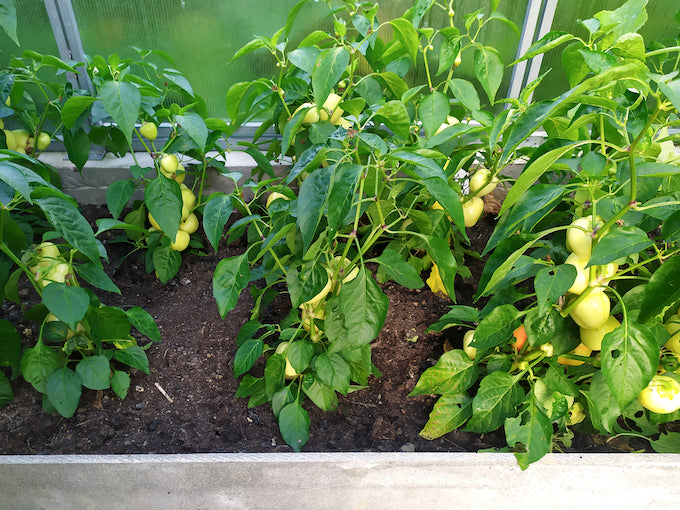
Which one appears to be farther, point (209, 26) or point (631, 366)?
point (209, 26)

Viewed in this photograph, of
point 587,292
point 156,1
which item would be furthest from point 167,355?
point 156,1

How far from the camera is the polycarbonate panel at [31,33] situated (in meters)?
1.37

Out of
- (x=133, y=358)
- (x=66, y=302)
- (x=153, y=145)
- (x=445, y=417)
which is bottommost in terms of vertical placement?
(x=445, y=417)

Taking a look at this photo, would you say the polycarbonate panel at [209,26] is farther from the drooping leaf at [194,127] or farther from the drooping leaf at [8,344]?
the drooping leaf at [8,344]

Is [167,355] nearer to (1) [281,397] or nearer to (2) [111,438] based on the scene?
(2) [111,438]

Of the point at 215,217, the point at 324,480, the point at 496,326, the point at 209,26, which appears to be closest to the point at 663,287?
the point at 496,326

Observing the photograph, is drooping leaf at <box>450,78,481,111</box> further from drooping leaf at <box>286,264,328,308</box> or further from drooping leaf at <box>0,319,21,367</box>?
drooping leaf at <box>0,319,21,367</box>

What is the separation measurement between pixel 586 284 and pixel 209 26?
120 cm

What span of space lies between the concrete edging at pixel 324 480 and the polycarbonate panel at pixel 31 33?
1143 millimetres

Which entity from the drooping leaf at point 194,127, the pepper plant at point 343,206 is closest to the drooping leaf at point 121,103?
the drooping leaf at point 194,127

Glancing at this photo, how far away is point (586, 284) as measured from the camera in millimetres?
799

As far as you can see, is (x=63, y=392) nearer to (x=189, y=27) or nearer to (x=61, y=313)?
(x=61, y=313)

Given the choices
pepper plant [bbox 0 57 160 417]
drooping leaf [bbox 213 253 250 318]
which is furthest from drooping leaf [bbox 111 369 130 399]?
drooping leaf [bbox 213 253 250 318]

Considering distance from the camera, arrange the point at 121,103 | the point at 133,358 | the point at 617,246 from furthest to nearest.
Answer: the point at 133,358, the point at 121,103, the point at 617,246
